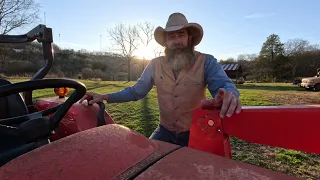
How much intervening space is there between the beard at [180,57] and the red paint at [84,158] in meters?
1.25

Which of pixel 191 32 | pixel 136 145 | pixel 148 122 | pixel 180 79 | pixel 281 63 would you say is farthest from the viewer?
pixel 281 63

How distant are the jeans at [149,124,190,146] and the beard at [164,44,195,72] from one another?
21.5 inches

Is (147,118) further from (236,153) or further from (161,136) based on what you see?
(161,136)

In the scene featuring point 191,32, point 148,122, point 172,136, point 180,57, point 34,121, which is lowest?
point 148,122

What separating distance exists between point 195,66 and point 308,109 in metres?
1.25

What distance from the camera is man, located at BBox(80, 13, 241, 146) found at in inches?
90.6

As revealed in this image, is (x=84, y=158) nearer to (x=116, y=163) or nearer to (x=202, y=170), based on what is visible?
(x=116, y=163)

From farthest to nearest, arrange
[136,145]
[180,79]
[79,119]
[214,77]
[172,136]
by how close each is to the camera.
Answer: [172,136], [180,79], [214,77], [79,119], [136,145]

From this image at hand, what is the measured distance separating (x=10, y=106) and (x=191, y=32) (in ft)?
5.31

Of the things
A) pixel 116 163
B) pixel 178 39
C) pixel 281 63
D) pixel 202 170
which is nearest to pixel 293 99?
pixel 178 39

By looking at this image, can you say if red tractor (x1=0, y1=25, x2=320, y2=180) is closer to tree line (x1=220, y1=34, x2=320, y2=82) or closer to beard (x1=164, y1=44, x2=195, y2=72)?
beard (x1=164, y1=44, x2=195, y2=72)

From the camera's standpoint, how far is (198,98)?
91.8 inches

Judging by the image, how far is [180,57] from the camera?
239cm

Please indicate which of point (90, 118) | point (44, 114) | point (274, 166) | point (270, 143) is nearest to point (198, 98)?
point (90, 118)
